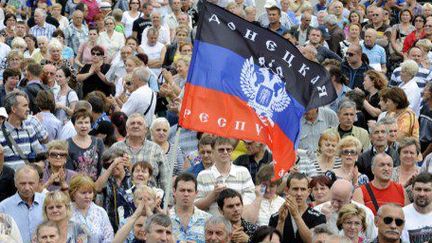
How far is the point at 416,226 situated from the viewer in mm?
15023

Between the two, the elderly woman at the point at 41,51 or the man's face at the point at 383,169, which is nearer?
the man's face at the point at 383,169

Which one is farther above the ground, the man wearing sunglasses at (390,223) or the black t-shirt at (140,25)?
the man wearing sunglasses at (390,223)

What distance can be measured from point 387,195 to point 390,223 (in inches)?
70.7

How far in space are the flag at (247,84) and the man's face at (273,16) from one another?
12003mm

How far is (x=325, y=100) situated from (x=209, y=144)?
2.78m

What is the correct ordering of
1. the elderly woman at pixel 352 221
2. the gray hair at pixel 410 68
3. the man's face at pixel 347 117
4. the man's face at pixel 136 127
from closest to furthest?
the elderly woman at pixel 352 221, the man's face at pixel 136 127, the man's face at pixel 347 117, the gray hair at pixel 410 68

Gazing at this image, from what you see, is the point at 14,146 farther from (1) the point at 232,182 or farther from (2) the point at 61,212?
(2) the point at 61,212

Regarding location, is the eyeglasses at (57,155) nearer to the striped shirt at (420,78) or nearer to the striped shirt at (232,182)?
the striped shirt at (232,182)

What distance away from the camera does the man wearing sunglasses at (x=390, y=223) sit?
46.8 ft

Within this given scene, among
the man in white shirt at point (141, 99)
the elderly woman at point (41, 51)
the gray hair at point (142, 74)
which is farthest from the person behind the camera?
the elderly woman at point (41, 51)

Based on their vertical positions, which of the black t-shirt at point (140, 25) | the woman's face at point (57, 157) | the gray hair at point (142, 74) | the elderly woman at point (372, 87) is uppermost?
the woman's face at point (57, 157)

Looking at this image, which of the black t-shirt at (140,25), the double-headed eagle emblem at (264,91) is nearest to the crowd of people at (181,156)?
the double-headed eagle emblem at (264,91)

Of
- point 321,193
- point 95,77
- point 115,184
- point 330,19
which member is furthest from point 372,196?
point 330,19

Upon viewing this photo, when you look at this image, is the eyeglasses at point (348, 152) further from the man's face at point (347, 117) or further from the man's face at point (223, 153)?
the man's face at point (347, 117)
